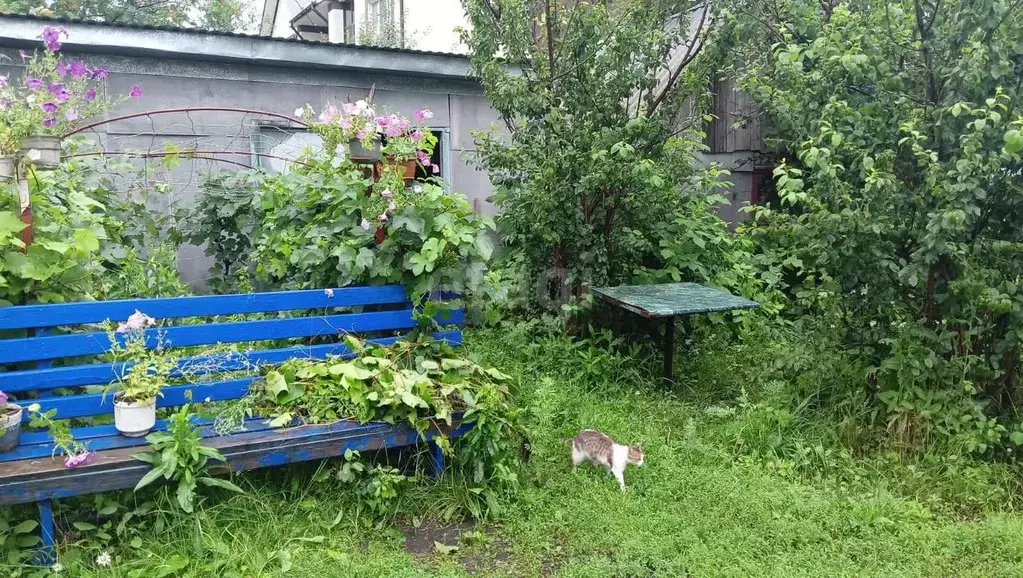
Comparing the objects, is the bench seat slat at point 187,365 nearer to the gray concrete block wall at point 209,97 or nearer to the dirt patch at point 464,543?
the dirt patch at point 464,543

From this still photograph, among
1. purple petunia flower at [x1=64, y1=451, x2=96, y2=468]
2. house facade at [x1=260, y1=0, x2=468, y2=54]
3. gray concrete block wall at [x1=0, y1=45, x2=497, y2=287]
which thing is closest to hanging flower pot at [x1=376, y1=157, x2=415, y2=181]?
purple petunia flower at [x1=64, y1=451, x2=96, y2=468]

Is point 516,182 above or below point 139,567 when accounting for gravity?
above

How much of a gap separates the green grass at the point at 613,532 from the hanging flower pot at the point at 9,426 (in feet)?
1.49

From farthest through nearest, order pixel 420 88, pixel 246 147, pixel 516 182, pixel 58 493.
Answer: pixel 420 88 → pixel 246 147 → pixel 516 182 → pixel 58 493

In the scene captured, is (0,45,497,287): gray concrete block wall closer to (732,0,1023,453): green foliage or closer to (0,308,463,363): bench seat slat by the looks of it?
(0,308,463,363): bench seat slat

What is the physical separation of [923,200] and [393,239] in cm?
276

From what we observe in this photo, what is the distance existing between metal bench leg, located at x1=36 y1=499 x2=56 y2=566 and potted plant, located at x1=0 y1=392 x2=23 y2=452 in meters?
0.26

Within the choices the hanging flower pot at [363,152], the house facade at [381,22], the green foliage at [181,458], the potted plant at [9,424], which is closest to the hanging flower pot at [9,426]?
the potted plant at [9,424]

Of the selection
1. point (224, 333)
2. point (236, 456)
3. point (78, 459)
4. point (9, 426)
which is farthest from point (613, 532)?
point (9, 426)

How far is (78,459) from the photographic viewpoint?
2.68m

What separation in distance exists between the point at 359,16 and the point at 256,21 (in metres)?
9.66

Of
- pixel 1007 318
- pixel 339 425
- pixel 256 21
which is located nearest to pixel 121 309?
pixel 339 425

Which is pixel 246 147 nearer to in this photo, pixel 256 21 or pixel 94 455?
pixel 94 455

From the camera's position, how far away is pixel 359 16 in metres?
13.2
